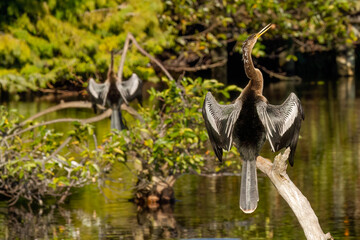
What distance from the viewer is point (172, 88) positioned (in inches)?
559

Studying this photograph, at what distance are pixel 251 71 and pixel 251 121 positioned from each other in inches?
15.4

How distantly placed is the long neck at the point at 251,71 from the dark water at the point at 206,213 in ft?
21.5

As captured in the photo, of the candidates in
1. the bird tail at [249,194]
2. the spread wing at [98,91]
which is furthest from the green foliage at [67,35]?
the bird tail at [249,194]

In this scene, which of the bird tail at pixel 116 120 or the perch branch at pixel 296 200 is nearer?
the perch branch at pixel 296 200

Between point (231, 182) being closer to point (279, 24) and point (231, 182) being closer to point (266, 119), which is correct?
point (279, 24)

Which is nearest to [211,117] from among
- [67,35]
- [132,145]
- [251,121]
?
[251,121]

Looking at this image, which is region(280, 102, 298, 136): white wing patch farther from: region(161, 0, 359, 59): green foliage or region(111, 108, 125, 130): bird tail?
region(161, 0, 359, 59): green foliage

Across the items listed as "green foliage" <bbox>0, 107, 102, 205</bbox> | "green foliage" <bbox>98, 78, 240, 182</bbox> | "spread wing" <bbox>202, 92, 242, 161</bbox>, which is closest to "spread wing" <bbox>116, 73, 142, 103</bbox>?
"green foliage" <bbox>98, 78, 240, 182</bbox>

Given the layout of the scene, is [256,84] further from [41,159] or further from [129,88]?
[41,159]

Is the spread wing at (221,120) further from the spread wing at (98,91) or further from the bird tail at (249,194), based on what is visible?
the spread wing at (98,91)

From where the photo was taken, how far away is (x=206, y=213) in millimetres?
15930

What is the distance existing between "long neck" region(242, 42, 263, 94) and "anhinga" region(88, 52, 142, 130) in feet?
17.8

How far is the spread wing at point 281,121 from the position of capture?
300 inches

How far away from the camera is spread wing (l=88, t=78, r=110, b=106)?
13.2 meters
